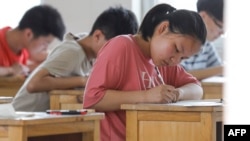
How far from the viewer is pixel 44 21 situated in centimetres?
430

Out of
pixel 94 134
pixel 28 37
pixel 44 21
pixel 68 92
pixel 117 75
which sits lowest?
pixel 94 134

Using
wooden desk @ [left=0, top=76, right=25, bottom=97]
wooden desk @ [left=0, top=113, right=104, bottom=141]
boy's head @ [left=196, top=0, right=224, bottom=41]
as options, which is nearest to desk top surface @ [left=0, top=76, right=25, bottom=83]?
wooden desk @ [left=0, top=76, right=25, bottom=97]

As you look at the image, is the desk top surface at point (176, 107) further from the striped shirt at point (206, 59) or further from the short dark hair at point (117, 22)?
the striped shirt at point (206, 59)

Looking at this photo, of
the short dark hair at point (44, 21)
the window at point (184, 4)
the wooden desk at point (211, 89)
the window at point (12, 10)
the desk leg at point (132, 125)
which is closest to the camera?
the desk leg at point (132, 125)

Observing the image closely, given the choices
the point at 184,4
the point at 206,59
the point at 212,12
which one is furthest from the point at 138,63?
the point at 184,4

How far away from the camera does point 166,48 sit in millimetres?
2221

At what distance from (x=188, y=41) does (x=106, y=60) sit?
0.31 m

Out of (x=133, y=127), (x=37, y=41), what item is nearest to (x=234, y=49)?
(x=133, y=127)

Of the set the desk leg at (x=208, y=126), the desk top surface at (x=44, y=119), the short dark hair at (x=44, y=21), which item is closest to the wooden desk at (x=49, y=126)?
the desk top surface at (x=44, y=119)

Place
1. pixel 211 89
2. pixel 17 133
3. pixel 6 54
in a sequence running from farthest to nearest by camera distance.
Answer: pixel 6 54 < pixel 211 89 < pixel 17 133

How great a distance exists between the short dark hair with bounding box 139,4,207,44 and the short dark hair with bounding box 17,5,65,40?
2.00m

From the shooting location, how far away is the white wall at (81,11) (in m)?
4.86

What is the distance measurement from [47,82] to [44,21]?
3.86ft

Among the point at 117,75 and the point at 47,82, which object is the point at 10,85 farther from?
the point at 117,75
